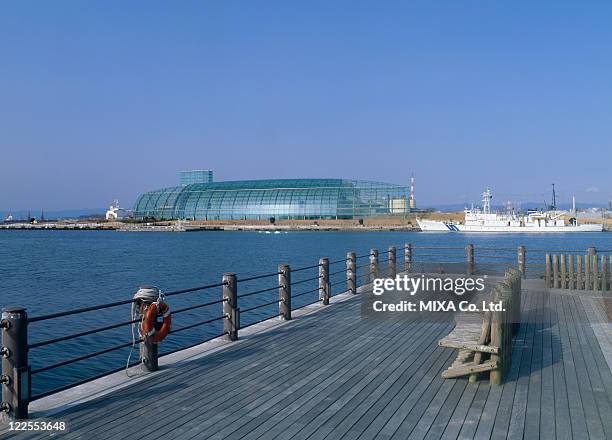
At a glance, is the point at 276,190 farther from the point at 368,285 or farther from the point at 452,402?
the point at 452,402

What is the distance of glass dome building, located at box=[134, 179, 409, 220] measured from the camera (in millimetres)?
141125

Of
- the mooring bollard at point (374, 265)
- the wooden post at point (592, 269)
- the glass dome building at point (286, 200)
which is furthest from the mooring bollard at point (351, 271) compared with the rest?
the glass dome building at point (286, 200)

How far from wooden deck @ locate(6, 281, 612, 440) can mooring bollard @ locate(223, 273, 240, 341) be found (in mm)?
244

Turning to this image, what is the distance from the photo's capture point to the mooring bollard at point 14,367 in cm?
599

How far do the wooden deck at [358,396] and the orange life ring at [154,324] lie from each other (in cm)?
52

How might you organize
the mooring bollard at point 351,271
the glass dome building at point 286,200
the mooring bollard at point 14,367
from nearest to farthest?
the mooring bollard at point 14,367, the mooring bollard at point 351,271, the glass dome building at point 286,200

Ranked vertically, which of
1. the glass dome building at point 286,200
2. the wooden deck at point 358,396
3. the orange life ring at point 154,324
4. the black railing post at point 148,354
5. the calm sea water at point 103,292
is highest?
the glass dome building at point 286,200

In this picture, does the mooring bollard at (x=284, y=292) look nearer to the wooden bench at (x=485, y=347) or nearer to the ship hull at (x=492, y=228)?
the wooden bench at (x=485, y=347)

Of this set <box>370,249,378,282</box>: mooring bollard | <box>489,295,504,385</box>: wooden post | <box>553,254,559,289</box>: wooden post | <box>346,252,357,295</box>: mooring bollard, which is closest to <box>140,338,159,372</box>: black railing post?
<box>489,295,504,385</box>: wooden post

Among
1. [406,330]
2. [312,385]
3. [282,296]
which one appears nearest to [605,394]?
[312,385]

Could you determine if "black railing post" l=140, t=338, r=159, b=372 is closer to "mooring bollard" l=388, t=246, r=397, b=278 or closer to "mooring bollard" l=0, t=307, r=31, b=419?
"mooring bollard" l=0, t=307, r=31, b=419

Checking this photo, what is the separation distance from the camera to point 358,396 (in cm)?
680

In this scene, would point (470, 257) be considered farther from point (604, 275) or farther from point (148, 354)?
point (148, 354)

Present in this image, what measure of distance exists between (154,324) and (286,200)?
443ft
